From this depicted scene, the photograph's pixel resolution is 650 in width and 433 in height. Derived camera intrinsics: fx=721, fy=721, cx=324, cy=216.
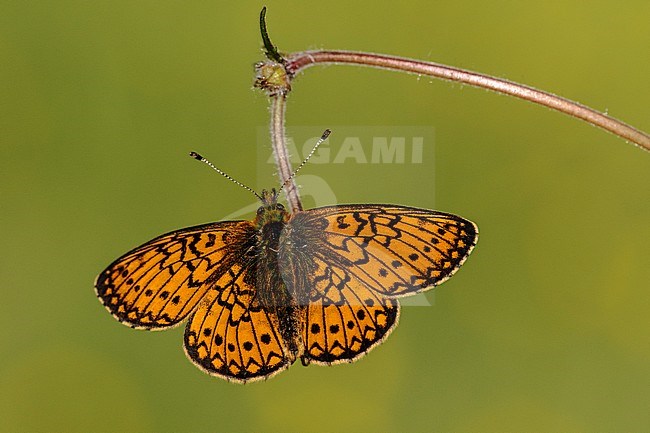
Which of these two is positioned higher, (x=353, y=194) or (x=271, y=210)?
(x=353, y=194)

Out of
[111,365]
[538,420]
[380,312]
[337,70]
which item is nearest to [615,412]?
[538,420]

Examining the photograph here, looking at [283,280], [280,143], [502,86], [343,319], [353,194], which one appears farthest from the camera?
[353,194]

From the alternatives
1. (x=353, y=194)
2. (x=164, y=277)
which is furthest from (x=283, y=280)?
(x=353, y=194)

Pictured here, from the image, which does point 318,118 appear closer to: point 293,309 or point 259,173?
point 259,173

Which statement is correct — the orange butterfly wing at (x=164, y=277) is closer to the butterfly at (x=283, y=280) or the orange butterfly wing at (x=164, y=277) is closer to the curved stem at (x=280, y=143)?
the butterfly at (x=283, y=280)

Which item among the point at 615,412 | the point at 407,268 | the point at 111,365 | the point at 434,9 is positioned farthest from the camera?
the point at 434,9

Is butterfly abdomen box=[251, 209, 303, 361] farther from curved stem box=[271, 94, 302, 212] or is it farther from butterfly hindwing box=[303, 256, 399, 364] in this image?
curved stem box=[271, 94, 302, 212]

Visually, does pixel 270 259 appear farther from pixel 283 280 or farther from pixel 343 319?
pixel 343 319
